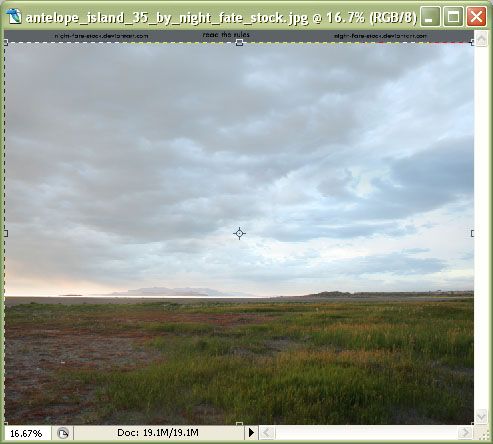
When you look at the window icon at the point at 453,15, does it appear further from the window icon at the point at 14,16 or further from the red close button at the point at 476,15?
the window icon at the point at 14,16

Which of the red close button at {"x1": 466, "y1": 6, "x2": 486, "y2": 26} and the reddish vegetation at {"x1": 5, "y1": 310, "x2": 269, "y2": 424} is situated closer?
the red close button at {"x1": 466, "y1": 6, "x2": 486, "y2": 26}

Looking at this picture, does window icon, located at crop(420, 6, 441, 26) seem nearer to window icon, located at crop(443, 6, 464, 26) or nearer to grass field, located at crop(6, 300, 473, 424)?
window icon, located at crop(443, 6, 464, 26)

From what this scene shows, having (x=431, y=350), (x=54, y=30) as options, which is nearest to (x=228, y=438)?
(x=54, y=30)

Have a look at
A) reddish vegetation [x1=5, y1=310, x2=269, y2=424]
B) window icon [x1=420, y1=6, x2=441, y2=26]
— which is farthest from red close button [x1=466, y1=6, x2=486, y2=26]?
reddish vegetation [x1=5, y1=310, x2=269, y2=424]

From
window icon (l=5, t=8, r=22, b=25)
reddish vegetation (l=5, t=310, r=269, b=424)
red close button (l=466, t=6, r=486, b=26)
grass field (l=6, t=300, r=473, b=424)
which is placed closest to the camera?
red close button (l=466, t=6, r=486, b=26)

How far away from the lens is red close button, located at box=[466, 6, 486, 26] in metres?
6.16

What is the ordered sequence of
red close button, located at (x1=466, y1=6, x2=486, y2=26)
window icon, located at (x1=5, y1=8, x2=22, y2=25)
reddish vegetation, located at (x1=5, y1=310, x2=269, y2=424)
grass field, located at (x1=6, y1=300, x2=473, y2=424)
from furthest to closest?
reddish vegetation, located at (x1=5, y1=310, x2=269, y2=424), grass field, located at (x1=6, y1=300, x2=473, y2=424), window icon, located at (x1=5, y1=8, x2=22, y2=25), red close button, located at (x1=466, y1=6, x2=486, y2=26)

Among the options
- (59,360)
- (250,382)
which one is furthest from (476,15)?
(59,360)

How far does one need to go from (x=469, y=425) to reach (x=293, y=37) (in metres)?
7.46

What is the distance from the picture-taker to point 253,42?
6.37 m

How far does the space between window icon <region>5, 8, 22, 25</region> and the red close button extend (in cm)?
819

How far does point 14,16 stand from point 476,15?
8.42 metres

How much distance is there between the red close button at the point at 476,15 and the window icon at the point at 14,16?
8.19m

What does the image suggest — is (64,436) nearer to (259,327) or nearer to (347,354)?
(347,354)
